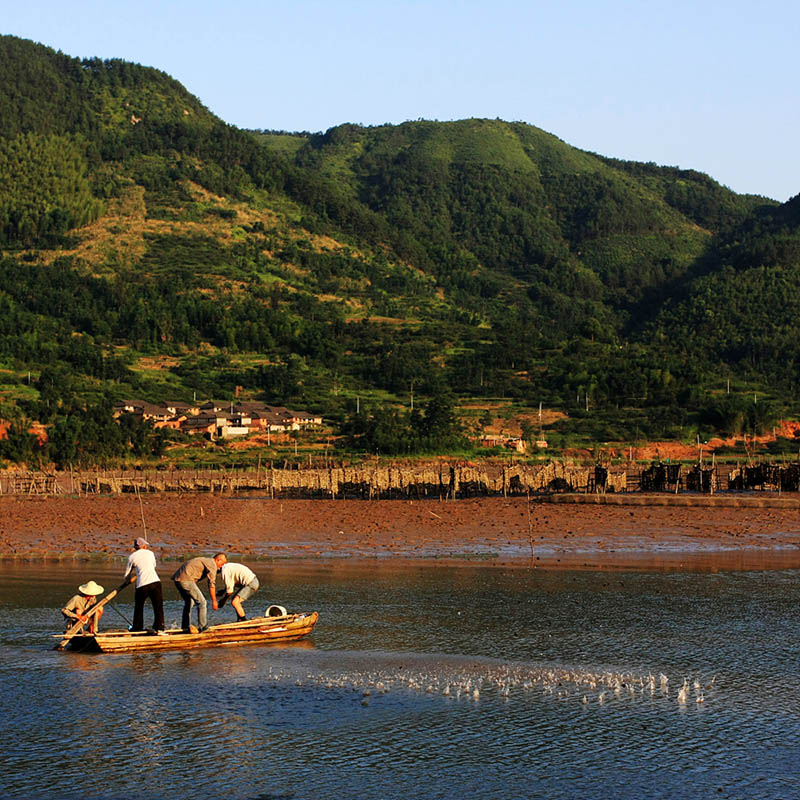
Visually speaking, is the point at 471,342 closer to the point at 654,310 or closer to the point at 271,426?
the point at 271,426

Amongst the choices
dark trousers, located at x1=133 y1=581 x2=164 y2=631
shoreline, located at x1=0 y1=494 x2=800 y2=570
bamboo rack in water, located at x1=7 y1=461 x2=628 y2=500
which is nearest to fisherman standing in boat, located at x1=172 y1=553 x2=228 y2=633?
dark trousers, located at x1=133 y1=581 x2=164 y2=631

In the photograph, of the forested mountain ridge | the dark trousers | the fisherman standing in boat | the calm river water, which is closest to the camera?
the calm river water

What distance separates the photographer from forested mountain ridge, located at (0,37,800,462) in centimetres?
9519

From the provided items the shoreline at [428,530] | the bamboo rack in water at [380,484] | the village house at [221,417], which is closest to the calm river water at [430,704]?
the shoreline at [428,530]

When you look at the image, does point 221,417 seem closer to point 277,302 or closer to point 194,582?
point 277,302

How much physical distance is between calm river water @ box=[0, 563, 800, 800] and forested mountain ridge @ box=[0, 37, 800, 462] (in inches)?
2051

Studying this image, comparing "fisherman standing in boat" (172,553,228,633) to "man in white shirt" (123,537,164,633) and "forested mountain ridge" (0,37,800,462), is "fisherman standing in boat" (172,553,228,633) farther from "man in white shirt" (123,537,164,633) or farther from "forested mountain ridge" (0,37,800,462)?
"forested mountain ridge" (0,37,800,462)

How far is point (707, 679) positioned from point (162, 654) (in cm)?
810

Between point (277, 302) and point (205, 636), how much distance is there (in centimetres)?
11606

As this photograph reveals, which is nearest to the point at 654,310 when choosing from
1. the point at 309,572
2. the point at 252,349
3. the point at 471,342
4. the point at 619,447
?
the point at 471,342

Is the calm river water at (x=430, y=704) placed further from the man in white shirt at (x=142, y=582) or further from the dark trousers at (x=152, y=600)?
the man in white shirt at (x=142, y=582)

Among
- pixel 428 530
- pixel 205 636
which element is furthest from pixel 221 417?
pixel 205 636

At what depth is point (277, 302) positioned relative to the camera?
13200 cm

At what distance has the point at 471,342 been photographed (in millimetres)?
121812
